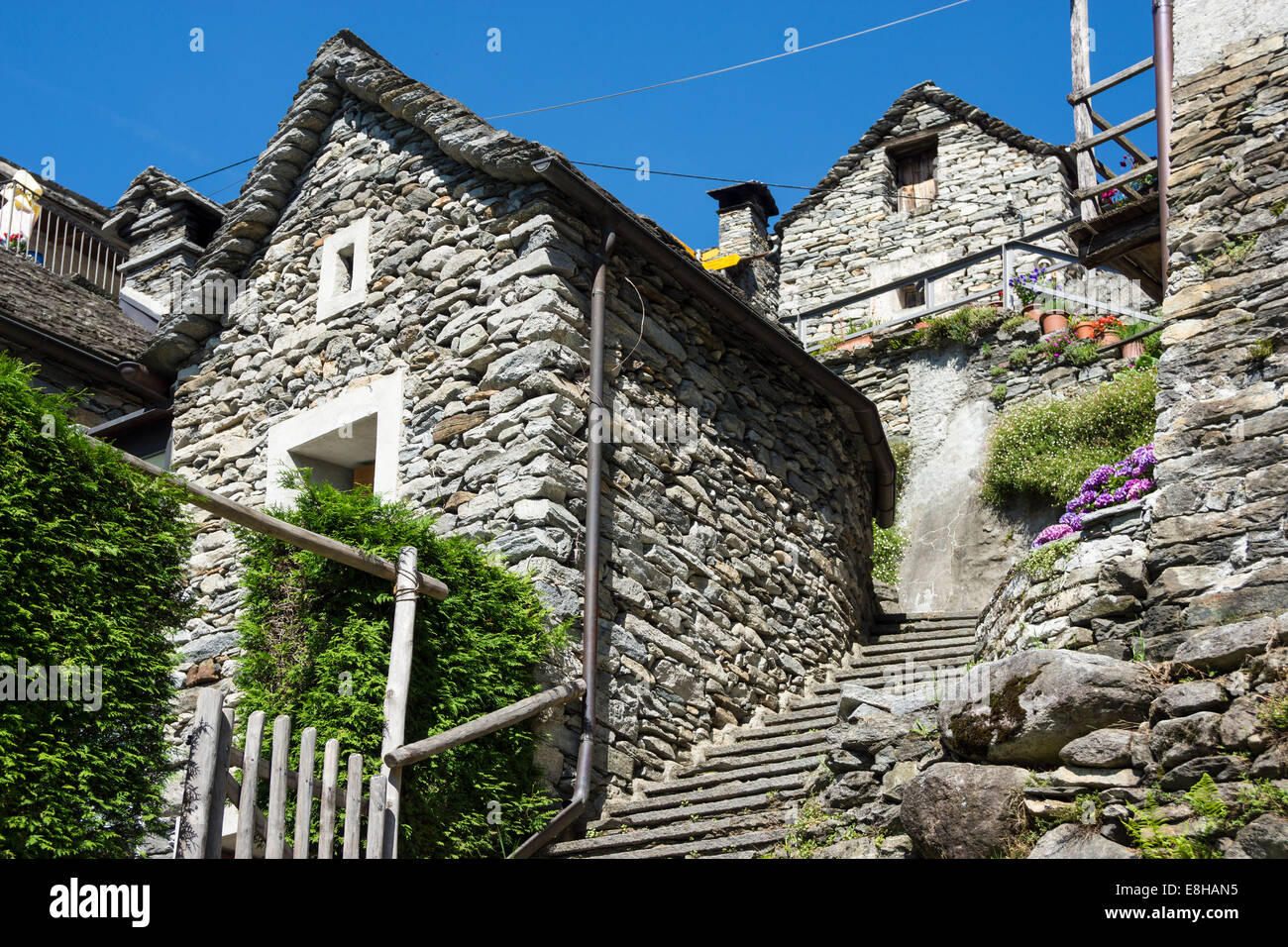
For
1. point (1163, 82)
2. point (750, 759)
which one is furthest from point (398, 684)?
point (1163, 82)

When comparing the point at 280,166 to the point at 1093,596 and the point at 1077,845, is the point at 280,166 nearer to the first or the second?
the point at 1093,596

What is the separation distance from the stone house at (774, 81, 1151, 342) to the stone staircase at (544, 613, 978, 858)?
8.24 m

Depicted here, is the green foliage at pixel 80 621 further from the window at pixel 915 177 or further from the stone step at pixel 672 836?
the window at pixel 915 177

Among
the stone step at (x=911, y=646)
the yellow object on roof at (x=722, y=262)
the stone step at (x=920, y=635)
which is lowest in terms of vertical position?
the stone step at (x=911, y=646)

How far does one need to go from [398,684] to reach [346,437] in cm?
303

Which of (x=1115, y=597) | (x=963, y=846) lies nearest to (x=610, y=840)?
(x=963, y=846)

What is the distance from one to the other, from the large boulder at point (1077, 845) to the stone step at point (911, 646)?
13.4ft

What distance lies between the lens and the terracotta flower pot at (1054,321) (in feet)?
44.8

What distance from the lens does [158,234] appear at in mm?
14055

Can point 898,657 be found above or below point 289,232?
below

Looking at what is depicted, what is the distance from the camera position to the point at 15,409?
5.56m

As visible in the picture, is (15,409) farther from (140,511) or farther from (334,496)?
(334,496)

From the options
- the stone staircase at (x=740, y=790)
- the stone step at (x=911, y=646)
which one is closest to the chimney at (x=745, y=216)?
the stone step at (x=911, y=646)
